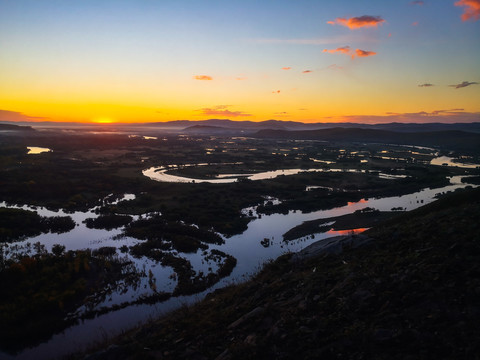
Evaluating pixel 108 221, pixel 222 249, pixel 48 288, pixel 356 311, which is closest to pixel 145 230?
pixel 108 221

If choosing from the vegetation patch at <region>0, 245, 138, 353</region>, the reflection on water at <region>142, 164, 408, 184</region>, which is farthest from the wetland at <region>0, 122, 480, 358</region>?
the reflection on water at <region>142, 164, 408, 184</region>

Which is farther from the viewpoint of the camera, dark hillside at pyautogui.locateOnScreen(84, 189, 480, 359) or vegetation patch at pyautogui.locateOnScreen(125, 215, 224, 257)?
vegetation patch at pyautogui.locateOnScreen(125, 215, 224, 257)

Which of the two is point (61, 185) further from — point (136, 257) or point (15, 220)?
point (136, 257)

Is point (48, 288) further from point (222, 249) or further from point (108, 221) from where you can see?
point (108, 221)

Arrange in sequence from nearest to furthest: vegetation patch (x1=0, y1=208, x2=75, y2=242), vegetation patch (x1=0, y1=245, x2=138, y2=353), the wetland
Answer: vegetation patch (x1=0, y1=245, x2=138, y2=353)
the wetland
vegetation patch (x1=0, y1=208, x2=75, y2=242)

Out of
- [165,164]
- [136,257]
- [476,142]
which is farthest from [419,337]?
[476,142]

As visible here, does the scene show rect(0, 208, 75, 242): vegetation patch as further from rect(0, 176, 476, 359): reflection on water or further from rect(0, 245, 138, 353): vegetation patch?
→ rect(0, 245, 138, 353): vegetation patch
